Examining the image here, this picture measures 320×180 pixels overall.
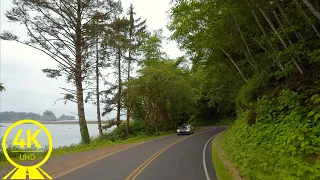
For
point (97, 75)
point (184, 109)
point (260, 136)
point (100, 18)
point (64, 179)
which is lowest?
point (64, 179)

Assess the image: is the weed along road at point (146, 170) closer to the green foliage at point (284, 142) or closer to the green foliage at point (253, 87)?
the green foliage at point (284, 142)

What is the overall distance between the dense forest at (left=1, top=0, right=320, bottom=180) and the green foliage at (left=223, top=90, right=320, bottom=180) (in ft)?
0.11

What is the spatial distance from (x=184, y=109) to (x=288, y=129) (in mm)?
35442

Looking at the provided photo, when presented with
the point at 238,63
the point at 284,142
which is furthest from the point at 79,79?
the point at 284,142

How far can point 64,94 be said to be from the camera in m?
22.1

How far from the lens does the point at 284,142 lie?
8898mm

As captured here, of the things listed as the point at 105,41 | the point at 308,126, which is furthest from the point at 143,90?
the point at 308,126

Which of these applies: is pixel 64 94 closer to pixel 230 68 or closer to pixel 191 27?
pixel 191 27

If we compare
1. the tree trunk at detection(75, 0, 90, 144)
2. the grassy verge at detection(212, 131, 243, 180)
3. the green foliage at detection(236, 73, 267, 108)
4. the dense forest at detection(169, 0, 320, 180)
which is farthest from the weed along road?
the tree trunk at detection(75, 0, 90, 144)

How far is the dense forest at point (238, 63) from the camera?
9.36m

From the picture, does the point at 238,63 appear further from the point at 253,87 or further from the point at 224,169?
the point at 224,169

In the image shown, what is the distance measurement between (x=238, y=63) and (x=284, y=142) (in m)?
10.5

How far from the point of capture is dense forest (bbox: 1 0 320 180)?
9359 mm

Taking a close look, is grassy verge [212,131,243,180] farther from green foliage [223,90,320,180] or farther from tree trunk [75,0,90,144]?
tree trunk [75,0,90,144]
